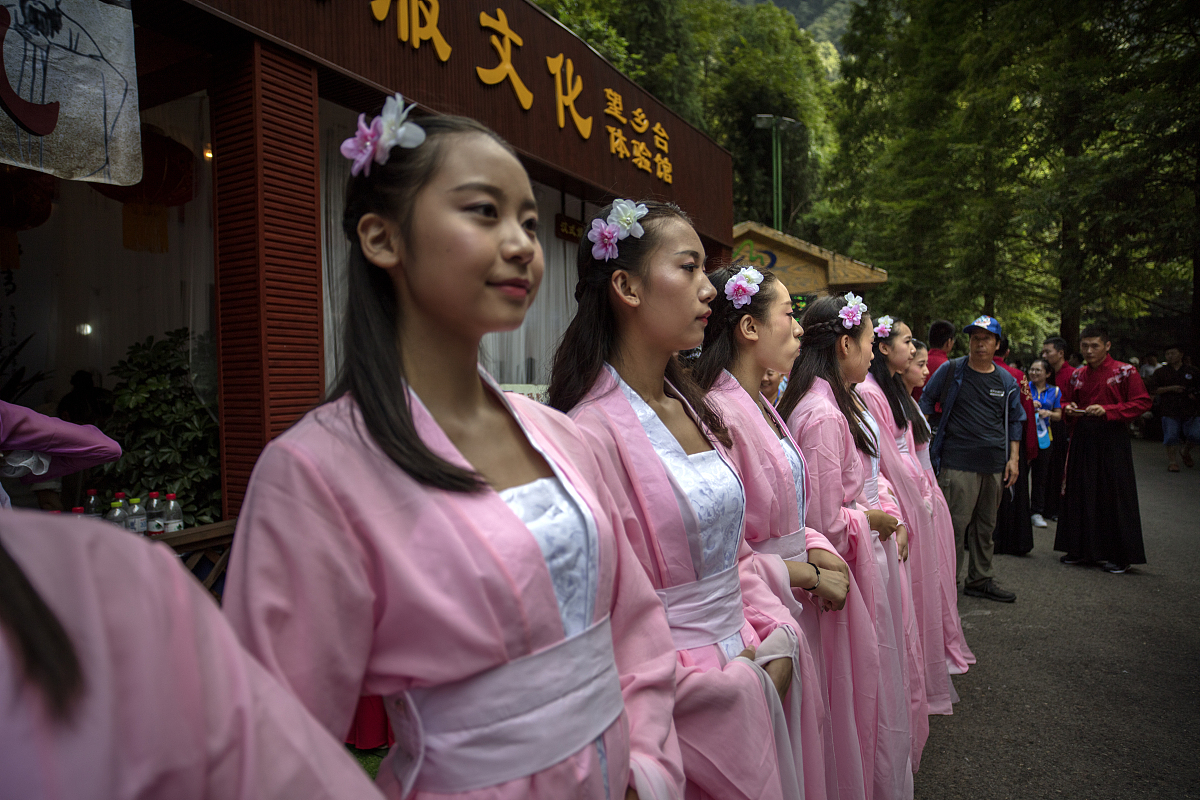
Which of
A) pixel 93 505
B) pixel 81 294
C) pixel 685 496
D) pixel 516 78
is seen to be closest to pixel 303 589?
pixel 685 496

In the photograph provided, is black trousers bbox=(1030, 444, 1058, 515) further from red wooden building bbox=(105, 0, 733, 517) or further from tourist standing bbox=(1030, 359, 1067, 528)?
red wooden building bbox=(105, 0, 733, 517)

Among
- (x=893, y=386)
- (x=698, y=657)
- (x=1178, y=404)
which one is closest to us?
(x=698, y=657)

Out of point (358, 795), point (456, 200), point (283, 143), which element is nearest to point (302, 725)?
point (358, 795)

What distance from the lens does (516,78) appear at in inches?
239

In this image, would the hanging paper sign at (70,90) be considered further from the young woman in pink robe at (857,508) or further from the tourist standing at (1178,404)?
the tourist standing at (1178,404)

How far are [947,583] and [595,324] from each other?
349 cm

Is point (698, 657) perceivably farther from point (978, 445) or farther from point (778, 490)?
point (978, 445)

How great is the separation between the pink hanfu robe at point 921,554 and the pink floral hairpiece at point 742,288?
1.71m

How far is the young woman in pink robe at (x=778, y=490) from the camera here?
229 centimetres

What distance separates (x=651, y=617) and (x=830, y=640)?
61.0 inches

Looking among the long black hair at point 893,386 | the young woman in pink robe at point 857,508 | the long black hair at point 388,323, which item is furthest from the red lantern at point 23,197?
the long black hair at point 893,386

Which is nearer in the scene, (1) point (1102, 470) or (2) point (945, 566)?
(2) point (945, 566)

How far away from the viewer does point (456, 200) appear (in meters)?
1.21

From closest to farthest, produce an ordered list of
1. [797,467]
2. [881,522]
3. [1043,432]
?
1. [797,467]
2. [881,522]
3. [1043,432]
